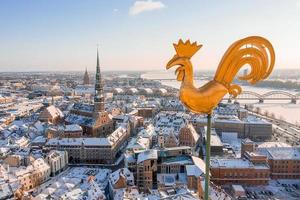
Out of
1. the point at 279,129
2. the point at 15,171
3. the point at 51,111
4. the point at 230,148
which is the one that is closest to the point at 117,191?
the point at 15,171

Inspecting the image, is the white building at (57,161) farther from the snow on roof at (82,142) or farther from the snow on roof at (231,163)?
the snow on roof at (231,163)

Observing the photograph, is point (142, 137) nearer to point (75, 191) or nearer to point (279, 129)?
point (75, 191)

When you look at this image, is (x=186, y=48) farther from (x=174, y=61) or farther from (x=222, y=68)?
(x=222, y=68)

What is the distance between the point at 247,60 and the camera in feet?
25.8

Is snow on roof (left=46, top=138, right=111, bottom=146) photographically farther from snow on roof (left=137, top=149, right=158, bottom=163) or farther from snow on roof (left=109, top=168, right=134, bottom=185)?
snow on roof (left=109, top=168, right=134, bottom=185)

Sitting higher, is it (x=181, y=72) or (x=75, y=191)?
(x=181, y=72)

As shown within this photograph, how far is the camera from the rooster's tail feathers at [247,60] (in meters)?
7.65

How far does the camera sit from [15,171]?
4431 centimetres

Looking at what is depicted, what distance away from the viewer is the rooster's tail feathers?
7.65 metres

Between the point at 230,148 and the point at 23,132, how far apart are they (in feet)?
153

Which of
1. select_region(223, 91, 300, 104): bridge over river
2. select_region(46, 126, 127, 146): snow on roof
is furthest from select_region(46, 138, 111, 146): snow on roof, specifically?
select_region(223, 91, 300, 104): bridge over river

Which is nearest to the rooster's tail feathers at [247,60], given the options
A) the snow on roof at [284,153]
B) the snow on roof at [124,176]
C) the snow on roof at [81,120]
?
the snow on roof at [124,176]

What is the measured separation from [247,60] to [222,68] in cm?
65

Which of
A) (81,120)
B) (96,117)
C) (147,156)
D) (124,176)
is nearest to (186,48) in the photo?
(124,176)
